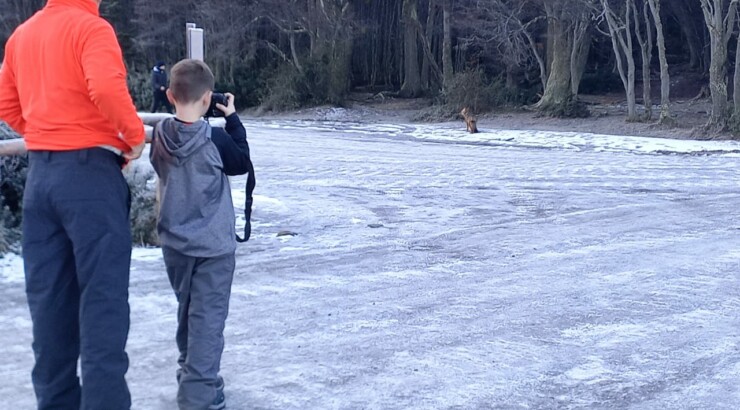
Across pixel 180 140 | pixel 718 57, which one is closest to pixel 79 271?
pixel 180 140

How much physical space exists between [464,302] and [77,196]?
12.7ft

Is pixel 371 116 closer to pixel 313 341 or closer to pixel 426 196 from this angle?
pixel 426 196

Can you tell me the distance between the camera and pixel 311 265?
8.77 m

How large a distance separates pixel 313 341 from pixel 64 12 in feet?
9.21

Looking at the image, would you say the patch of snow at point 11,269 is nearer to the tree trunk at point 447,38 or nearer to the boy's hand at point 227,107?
the boy's hand at point 227,107

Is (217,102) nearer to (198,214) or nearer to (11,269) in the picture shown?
(198,214)

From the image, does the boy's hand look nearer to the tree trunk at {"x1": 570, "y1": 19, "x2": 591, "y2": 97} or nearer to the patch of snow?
the patch of snow

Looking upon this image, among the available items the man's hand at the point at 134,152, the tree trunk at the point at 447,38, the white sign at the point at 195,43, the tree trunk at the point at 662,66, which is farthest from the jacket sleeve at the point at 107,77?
the tree trunk at the point at 447,38

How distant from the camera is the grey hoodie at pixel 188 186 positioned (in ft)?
16.1

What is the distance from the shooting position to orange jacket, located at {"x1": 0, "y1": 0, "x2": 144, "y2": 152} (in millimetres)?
4199

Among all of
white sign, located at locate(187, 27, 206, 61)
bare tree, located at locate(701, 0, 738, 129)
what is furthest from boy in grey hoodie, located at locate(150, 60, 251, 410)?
bare tree, located at locate(701, 0, 738, 129)

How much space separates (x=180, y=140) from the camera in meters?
4.89

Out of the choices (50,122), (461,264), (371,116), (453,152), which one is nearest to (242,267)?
(461,264)

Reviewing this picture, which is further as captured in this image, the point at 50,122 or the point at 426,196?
the point at 426,196
